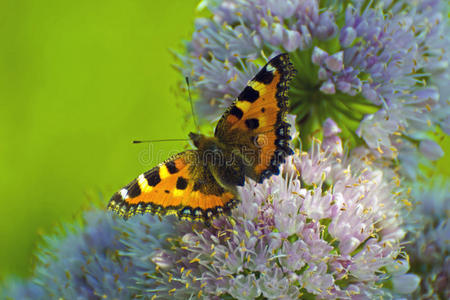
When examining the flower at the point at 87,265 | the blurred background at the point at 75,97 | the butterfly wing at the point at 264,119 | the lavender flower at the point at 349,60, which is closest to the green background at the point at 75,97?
the blurred background at the point at 75,97

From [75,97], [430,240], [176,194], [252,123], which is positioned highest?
[75,97]

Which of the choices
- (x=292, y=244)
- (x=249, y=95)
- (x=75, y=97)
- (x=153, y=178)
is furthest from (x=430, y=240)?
(x=75, y=97)

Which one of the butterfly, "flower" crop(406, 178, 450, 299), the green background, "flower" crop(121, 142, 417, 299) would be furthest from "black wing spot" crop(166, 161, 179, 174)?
the green background

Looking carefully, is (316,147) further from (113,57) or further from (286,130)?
(113,57)

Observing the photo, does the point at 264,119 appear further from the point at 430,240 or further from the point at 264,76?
the point at 430,240

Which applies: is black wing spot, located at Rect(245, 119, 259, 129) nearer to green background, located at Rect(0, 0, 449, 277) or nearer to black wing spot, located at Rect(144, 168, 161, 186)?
black wing spot, located at Rect(144, 168, 161, 186)

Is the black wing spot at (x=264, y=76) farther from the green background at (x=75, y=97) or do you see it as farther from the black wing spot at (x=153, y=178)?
the green background at (x=75, y=97)

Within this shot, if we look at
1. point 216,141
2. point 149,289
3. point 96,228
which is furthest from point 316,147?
point 96,228
